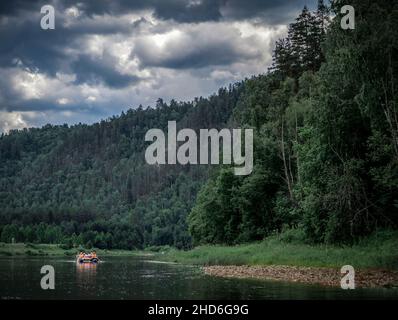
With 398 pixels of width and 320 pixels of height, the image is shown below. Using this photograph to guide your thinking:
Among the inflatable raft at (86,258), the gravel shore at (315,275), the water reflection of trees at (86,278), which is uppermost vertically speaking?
the gravel shore at (315,275)

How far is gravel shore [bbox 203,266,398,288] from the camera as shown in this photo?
3442 centimetres

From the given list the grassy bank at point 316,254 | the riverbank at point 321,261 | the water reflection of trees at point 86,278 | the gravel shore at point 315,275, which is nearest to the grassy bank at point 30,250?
the water reflection of trees at point 86,278

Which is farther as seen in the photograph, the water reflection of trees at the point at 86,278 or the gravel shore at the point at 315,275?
the water reflection of trees at the point at 86,278

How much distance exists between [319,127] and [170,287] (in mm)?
20589

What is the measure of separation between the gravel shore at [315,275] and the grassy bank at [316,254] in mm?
1509

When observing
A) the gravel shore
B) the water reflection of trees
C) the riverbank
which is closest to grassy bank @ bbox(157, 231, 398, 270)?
the riverbank

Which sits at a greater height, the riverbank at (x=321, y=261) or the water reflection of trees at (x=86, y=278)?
the riverbank at (x=321, y=261)

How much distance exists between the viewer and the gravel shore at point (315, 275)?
1355 inches

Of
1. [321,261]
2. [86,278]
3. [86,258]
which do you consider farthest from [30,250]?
[321,261]

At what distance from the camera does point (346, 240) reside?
1972 inches

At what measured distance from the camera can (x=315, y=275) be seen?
4069 centimetres

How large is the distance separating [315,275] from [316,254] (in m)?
8.50

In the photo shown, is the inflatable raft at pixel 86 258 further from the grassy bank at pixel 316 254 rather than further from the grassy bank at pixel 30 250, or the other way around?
the grassy bank at pixel 30 250

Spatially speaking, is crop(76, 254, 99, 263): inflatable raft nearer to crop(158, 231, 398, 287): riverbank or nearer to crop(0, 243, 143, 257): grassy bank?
crop(158, 231, 398, 287): riverbank
